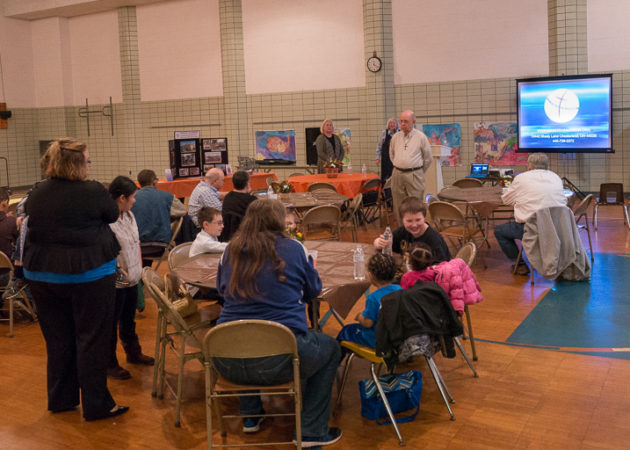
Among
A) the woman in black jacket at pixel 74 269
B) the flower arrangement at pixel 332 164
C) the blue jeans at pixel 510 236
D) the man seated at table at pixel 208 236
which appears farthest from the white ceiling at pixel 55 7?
the woman in black jacket at pixel 74 269

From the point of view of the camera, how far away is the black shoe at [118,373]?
14.9ft

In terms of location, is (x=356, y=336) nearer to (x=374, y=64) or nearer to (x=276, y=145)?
(x=374, y=64)

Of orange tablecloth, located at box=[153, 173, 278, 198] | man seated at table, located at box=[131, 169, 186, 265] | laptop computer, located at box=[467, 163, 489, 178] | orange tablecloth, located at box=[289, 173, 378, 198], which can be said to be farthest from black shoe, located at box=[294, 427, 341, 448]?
laptop computer, located at box=[467, 163, 489, 178]

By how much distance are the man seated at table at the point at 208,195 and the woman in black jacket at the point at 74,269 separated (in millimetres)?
3349

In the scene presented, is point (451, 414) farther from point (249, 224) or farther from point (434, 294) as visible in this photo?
point (249, 224)

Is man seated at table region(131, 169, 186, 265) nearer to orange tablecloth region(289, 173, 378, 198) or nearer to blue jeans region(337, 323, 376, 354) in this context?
Result: blue jeans region(337, 323, 376, 354)

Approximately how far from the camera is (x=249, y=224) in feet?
10.9

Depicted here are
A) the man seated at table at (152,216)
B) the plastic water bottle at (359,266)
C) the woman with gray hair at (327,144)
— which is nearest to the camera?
the plastic water bottle at (359,266)

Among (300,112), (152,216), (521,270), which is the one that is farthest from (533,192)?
(300,112)

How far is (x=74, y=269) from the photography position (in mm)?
3627

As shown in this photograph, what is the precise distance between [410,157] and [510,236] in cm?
208

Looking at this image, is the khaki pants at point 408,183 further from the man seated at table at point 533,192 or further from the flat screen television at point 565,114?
the flat screen television at point 565,114

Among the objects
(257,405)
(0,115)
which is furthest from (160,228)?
(0,115)

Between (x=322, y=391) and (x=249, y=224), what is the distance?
0.96 meters
